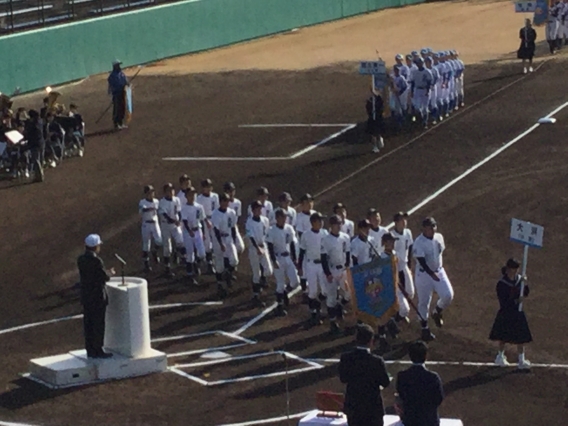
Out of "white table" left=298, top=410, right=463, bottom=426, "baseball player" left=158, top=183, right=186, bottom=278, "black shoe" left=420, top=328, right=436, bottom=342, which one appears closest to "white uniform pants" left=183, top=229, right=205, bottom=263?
"baseball player" left=158, top=183, right=186, bottom=278

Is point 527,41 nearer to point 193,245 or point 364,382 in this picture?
point 193,245

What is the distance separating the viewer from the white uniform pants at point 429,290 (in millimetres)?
19953

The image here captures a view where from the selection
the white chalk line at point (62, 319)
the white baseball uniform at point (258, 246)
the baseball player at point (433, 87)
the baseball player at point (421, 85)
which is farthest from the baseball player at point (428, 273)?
the baseball player at point (433, 87)

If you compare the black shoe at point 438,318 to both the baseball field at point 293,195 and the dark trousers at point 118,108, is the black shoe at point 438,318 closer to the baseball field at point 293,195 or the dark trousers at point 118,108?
the baseball field at point 293,195

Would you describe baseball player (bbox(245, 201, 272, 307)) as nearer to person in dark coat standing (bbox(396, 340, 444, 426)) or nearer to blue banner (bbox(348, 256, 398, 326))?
blue banner (bbox(348, 256, 398, 326))

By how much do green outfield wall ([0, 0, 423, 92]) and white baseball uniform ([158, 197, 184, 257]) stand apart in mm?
18803

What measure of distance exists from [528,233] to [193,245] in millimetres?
7098

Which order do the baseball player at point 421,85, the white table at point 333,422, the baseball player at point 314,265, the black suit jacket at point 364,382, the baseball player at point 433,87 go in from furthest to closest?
the baseball player at point 433,87
the baseball player at point 421,85
the baseball player at point 314,265
the white table at point 333,422
the black suit jacket at point 364,382

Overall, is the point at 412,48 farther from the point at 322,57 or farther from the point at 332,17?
the point at 332,17

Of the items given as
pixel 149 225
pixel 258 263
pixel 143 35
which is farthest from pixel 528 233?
pixel 143 35

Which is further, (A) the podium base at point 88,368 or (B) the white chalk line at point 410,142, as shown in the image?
(B) the white chalk line at point 410,142

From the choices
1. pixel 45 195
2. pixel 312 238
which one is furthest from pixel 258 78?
pixel 312 238

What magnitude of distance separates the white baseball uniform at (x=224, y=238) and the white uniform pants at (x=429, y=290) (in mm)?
3772

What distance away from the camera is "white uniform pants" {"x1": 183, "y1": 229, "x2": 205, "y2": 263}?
923 inches
